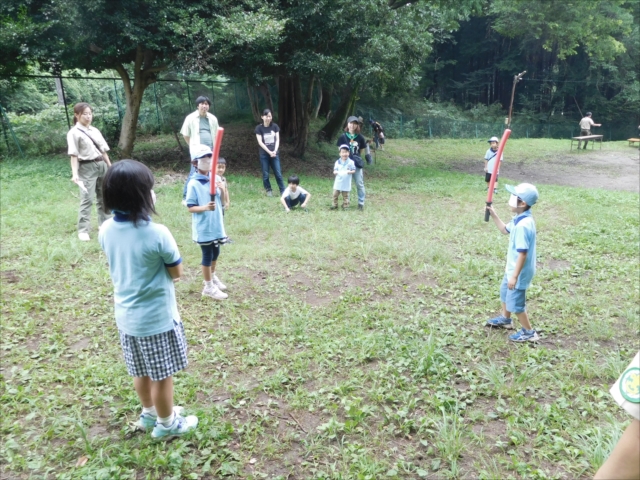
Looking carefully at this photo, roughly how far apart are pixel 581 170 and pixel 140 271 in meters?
17.4

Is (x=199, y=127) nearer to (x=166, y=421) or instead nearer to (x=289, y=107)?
(x=166, y=421)

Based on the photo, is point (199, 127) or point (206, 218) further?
point (199, 127)

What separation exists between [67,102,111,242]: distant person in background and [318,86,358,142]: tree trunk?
37.8ft

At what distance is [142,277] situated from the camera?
266cm

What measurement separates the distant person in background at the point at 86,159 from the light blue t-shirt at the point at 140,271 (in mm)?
3841

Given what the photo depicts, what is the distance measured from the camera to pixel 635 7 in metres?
31.5

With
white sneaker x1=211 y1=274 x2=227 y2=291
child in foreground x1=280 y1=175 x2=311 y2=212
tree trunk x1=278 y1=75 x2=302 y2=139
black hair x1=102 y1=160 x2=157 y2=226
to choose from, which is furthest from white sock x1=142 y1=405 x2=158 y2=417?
tree trunk x1=278 y1=75 x2=302 y2=139

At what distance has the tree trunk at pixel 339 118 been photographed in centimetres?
1747

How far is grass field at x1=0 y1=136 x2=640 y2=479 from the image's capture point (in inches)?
114

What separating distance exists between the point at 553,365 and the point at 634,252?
405 cm

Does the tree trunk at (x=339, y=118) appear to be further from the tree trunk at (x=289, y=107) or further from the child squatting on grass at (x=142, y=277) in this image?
the child squatting on grass at (x=142, y=277)

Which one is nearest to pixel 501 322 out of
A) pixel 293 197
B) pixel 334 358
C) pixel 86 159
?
pixel 334 358

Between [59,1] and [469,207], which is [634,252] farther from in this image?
[59,1]

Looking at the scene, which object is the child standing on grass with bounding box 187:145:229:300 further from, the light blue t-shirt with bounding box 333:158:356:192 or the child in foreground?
the light blue t-shirt with bounding box 333:158:356:192
